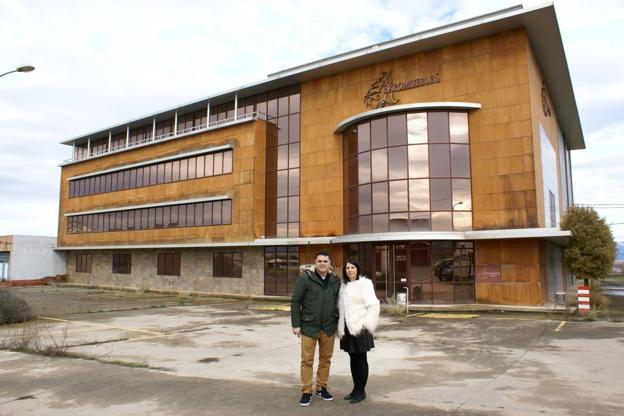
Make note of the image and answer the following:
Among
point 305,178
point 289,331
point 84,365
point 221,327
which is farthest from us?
point 305,178

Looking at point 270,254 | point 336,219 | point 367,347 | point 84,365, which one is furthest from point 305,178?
point 367,347

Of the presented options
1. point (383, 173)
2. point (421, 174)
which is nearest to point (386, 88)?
point (383, 173)

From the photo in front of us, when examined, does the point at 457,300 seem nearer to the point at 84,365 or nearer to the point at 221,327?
the point at 221,327

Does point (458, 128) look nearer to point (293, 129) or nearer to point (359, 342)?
point (293, 129)

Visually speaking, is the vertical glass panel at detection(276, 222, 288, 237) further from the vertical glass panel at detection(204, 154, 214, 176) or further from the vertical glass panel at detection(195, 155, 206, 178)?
the vertical glass panel at detection(195, 155, 206, 178)

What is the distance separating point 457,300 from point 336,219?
8.07 metres

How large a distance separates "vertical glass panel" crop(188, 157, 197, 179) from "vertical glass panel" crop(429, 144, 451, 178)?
58.4ft

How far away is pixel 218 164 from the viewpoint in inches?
1294

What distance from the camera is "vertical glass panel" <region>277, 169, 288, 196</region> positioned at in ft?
99.1

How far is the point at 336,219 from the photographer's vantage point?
27.4 meters

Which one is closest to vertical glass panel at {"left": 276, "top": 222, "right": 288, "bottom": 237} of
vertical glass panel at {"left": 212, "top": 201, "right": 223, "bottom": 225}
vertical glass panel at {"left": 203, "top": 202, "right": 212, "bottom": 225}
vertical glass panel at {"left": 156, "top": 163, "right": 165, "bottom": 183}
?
vertical glass panel at {"left": 212, "top": 201, "right": 223, "bottom": 225}

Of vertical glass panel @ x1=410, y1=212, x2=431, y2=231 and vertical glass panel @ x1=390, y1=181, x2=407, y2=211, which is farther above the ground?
vertical glass panel @ x1=390, y1=181, x2=407, y2=211

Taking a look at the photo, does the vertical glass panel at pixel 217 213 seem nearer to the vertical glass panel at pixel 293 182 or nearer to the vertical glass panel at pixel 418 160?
the vertical glass panel at pixel 293 182

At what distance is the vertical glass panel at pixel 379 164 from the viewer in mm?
24359
